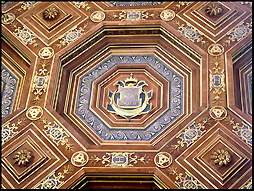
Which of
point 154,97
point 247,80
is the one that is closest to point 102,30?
point 154,97

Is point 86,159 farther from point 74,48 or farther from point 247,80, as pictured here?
point 247,80

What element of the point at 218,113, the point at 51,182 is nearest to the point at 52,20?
the point at 51,182

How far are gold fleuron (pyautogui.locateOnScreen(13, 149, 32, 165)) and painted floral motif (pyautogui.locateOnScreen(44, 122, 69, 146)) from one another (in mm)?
434

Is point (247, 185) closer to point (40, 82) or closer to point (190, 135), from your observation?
point (190, 135)

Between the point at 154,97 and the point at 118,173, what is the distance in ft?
5.47

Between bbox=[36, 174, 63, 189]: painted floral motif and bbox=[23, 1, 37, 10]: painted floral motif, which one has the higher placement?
bbox=[23, 1, 37, 10]: painted floral motif

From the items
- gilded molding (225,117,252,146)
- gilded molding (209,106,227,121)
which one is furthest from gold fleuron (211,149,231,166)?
gilded molding (209,106,227,121)

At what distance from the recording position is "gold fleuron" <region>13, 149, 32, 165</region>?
31.0ft

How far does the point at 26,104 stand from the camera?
10172mm

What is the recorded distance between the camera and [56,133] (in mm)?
9781

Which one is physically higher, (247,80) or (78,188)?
(247,80)

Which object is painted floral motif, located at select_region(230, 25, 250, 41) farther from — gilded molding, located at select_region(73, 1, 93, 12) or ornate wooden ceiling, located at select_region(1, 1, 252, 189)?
gilded molding, located at select_region(73, 1, 93, 12)

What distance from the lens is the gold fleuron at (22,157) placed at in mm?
9445

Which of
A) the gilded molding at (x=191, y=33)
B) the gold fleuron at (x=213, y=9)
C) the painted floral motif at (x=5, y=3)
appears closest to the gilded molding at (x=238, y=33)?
the gilded molding at (x=191, y=33)
